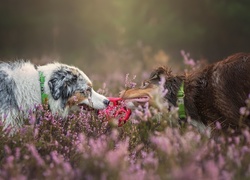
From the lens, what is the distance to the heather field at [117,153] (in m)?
3.58

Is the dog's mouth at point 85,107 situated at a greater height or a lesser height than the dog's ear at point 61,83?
lesser

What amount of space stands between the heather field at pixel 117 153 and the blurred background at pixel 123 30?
954 cm

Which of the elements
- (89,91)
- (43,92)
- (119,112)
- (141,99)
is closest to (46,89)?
(43,92)

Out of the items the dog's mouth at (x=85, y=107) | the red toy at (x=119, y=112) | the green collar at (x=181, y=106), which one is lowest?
the green collar at (x=181, y=106)

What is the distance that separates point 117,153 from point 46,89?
288 centimetres

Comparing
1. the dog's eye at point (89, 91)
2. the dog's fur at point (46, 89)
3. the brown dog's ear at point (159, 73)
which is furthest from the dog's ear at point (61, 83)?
the brown dog's ear at point (159, 73)

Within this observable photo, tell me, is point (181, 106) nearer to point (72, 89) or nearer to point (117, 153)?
point (72, 89)

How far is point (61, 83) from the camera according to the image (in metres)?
6.08

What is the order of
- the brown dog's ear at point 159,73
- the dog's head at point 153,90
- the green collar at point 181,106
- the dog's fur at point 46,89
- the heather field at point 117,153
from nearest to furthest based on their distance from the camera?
1. the heather field at point 117,153
2. the dog's fur at point 46,89
3. the green collar at point 181,106
4. the dog's head at point 153,90
5. the brown dog's ear at point 159,73

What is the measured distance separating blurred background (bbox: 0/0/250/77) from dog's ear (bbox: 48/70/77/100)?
890 cm

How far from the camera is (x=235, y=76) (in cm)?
556

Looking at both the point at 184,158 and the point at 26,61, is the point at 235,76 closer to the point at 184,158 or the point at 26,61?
the point at 184,158

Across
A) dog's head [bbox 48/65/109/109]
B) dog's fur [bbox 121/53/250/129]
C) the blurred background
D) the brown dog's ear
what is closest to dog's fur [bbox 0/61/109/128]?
dog's head [bbox 48/65/109/109]

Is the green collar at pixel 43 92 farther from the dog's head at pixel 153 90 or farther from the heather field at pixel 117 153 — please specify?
the dog's head at pixel 153 90
